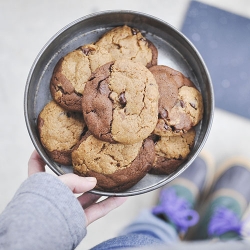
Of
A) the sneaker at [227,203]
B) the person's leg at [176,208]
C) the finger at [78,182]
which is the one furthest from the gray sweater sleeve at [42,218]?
the sneaker at [227,203]

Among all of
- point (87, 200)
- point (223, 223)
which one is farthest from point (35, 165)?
point (223, 223)

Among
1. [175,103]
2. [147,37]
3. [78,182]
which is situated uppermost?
[147,37]

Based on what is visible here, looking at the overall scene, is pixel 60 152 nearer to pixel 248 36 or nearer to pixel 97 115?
pixel 97 115

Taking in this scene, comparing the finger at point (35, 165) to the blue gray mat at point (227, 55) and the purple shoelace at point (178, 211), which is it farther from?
the blue gray mat at point (227, 55)

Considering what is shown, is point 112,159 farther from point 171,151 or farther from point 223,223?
point 223,223

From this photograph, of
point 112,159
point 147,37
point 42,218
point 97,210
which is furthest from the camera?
point 97,210

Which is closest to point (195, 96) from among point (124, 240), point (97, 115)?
point (97, 115)
